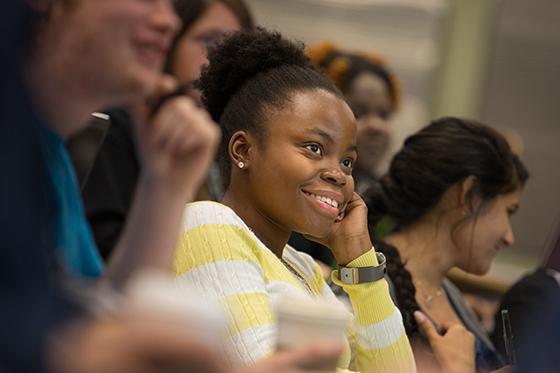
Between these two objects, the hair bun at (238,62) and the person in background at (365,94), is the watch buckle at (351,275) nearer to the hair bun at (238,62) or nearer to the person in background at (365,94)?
the hair bun at (238,62)

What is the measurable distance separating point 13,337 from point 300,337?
13.7 inches

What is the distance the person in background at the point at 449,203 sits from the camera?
2.71 meters

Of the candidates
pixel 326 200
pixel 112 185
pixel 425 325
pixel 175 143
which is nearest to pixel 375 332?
pixel 326 200

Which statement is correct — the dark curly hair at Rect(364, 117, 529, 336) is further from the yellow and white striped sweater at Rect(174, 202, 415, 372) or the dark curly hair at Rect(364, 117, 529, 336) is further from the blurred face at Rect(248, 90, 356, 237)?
→ the blurred face at Rect(248, 90, 356, 237)

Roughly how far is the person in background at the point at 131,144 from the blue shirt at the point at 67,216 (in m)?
1.12

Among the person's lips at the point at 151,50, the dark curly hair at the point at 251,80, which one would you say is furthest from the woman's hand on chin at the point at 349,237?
the person's lips at the point at 151,50

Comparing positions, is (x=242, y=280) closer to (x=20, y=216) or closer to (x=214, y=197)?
(x=20, y=216)

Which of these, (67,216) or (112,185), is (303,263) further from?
(67,216)

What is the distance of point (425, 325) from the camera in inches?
98.0

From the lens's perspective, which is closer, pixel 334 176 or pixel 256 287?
pixel 256 287

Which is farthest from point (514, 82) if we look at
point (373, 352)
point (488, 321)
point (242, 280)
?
point (242, 280)

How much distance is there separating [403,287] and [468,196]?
0.31 metres

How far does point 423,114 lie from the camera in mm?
5215

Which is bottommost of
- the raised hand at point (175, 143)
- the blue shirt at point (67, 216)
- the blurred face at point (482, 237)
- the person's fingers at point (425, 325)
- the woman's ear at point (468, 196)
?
the person's fingers at point (425, 325)
